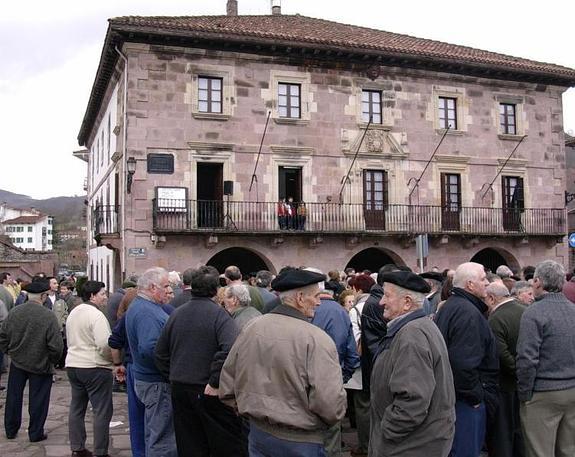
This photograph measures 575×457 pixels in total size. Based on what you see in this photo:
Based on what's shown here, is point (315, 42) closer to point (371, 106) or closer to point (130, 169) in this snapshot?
point (371, 106)

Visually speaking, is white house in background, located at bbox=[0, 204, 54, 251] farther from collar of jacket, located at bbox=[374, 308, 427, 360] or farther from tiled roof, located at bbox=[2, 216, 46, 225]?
collar of jacket, located at bbox=[374, 308, 427, 360]

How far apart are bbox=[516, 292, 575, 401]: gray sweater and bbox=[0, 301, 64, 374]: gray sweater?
5.20m

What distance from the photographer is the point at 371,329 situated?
6.43 m

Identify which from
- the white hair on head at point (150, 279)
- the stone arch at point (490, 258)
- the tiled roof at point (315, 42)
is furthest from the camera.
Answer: the stone arch at point (490, 258)

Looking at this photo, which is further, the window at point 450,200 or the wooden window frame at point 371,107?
the window at point 450,200

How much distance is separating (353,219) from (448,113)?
5.32 metres

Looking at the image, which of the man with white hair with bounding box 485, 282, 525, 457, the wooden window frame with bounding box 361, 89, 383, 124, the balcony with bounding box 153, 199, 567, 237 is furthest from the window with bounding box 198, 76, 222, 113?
the man with white hair with bounding box 485, 282, 525, 457

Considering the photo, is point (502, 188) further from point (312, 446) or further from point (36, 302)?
point (312, 446)

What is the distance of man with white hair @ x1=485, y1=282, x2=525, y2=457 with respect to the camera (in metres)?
5.77

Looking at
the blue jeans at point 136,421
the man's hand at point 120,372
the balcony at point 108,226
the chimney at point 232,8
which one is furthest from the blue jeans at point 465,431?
the chimney at point 232,8

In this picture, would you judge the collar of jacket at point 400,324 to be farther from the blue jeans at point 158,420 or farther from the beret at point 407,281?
the blue jeans at point 158,420

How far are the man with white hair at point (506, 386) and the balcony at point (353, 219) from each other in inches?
523

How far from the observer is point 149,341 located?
19.0 feet

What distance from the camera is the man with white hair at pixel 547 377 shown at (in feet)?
16.9
